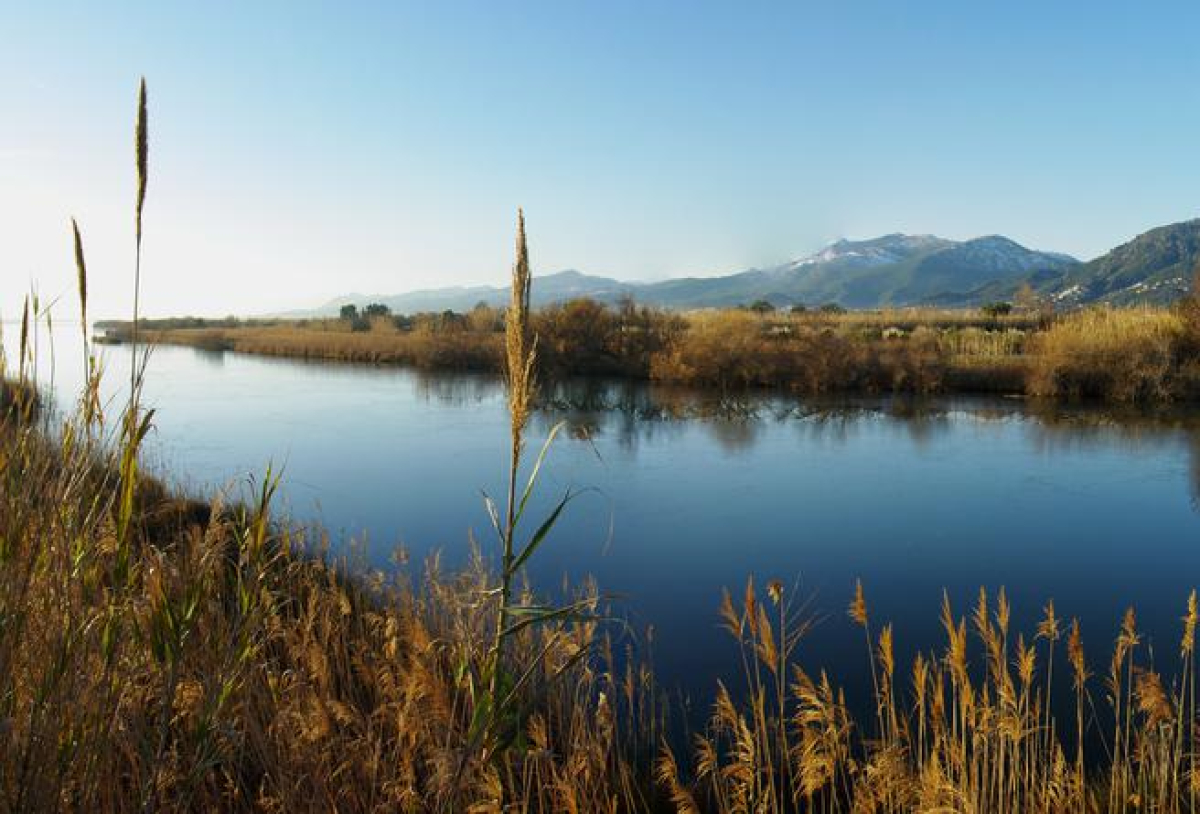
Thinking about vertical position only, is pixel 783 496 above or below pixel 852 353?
below

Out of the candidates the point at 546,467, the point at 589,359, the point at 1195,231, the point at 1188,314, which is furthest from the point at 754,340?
the point at 1195,231

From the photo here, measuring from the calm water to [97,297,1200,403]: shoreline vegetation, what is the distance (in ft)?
7.12

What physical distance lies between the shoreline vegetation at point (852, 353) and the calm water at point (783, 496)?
2.17m

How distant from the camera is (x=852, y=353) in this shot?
21.2 metres

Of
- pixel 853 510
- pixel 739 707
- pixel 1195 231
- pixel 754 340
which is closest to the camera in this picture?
pixel 739 707

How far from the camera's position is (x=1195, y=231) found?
194500 millimetres

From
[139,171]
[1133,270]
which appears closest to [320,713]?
[139,171]

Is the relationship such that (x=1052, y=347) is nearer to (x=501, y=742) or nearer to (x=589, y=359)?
(x=589, y=359)

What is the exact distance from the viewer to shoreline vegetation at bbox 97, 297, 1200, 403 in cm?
1833

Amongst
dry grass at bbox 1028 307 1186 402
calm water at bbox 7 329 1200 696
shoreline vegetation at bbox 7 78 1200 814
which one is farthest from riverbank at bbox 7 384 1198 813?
dry grass at bbox 1028 307 1186 402

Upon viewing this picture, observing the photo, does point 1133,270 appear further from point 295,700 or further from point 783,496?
point 295,700

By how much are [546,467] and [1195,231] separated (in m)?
237

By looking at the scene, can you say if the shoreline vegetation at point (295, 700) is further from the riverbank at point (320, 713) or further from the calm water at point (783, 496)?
the calm water at point (783, 496)

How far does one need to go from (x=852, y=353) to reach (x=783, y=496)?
39.3 ft
